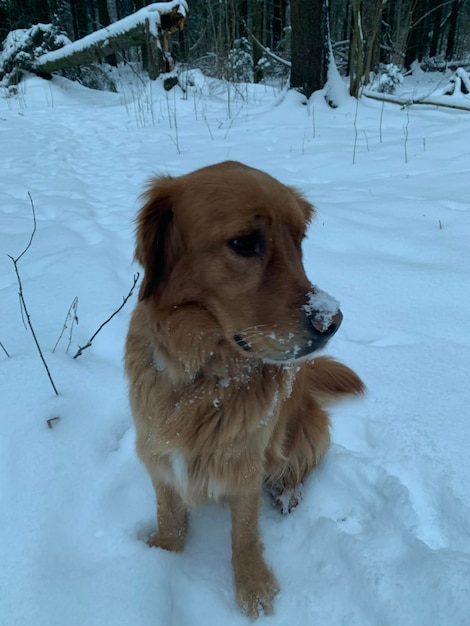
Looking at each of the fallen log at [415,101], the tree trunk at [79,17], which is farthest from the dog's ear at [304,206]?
the tree trunk at [79,17]

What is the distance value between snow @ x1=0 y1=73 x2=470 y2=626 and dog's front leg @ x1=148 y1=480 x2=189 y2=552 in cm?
5

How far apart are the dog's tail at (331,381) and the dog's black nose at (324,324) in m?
0.80

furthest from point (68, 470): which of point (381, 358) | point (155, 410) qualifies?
point (381, 358)

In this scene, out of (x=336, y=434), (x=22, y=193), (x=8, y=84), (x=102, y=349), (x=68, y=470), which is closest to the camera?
(x=68, y=470)

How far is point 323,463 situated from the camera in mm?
1874

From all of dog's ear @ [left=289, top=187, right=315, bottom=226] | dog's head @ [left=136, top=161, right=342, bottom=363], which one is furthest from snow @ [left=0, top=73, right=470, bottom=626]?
dog's ear @ [left=289, top=187, right=315, bottom=226]

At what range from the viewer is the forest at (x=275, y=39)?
6.95 metres

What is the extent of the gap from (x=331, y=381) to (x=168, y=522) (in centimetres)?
94

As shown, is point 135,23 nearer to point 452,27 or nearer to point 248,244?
point 248,244

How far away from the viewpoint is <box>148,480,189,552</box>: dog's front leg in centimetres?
163

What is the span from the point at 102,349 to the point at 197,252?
125 cm

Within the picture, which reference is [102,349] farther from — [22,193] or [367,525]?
[22,193]

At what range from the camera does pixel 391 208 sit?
3773mm

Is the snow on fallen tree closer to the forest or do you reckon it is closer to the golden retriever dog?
the forest
